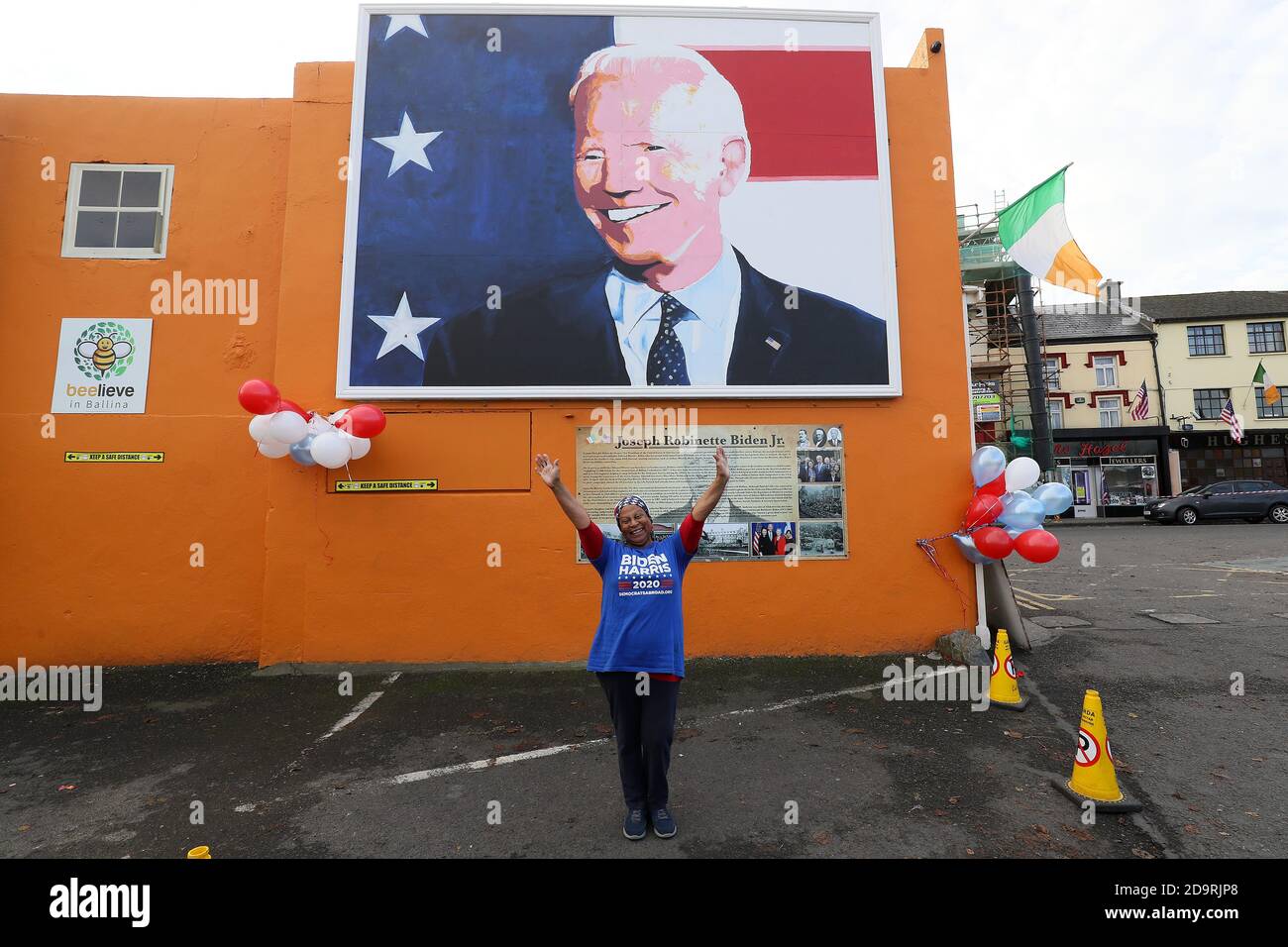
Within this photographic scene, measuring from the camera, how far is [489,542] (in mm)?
6879

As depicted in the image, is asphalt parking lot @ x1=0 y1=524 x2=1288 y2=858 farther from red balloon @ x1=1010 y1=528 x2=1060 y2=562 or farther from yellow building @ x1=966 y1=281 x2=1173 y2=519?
yellow building @ x1=966 y1=281 x2=1173 y2=519

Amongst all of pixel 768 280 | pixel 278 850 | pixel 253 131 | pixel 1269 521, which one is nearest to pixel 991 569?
pixel 768 280

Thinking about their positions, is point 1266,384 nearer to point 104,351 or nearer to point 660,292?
point 660,292

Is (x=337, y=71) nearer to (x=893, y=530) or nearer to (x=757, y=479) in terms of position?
(x=757, y=479)

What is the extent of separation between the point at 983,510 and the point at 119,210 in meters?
10.9

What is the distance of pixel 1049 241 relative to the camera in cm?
771

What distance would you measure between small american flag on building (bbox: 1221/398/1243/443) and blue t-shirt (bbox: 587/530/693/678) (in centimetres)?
3162

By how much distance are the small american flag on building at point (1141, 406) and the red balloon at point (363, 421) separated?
107 feet

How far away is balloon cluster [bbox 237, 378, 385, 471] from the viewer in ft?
19.9

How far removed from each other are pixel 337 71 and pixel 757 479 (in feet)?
23.5

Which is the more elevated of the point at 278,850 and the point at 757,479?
the point at 757,479

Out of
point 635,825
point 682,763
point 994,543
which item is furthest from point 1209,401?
point 635,825

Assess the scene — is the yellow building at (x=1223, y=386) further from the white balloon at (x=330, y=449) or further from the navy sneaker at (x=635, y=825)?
the white balloon at (x=330, y=449)

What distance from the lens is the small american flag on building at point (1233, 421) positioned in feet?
80.9
